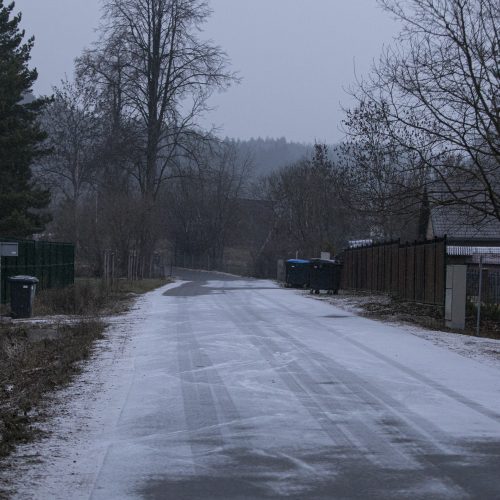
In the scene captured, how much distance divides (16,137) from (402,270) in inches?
705

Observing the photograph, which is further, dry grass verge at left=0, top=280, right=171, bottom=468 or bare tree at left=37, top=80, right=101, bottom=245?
bare tree at left=37, top=80, right=101, bottom=245

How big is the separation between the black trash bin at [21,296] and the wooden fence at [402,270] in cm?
1092

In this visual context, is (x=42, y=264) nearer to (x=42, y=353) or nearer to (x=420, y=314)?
(x=420, y=314)

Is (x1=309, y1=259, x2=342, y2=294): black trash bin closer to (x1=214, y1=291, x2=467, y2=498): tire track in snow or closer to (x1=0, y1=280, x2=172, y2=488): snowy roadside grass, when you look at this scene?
(x1=0, y1=280, x2=172, y2=488): snowy roadside grass

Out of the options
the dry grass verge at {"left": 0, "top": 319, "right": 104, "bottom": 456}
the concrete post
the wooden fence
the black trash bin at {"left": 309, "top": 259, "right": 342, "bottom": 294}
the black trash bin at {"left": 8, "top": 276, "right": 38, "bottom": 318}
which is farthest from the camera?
the black trash bin at {"left": 309, "top": 259, "right": 342, "bottom": 294}

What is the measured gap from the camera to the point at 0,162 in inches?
1393

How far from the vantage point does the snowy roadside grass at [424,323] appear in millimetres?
14680

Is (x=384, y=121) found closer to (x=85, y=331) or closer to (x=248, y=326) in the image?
(x=248, y=326)

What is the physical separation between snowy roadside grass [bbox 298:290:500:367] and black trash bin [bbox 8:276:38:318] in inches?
355

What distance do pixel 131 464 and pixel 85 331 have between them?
9511mm

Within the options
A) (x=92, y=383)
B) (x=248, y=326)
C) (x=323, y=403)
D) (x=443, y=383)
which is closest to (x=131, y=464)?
(x=323, y=403)

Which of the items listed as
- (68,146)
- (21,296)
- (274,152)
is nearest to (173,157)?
(68,146)

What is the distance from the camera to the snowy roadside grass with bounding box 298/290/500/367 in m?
14.7

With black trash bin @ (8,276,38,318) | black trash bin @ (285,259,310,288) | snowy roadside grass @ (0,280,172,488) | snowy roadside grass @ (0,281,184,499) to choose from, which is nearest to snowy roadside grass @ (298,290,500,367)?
snowy roadside grass @ (0,281,184,499)
